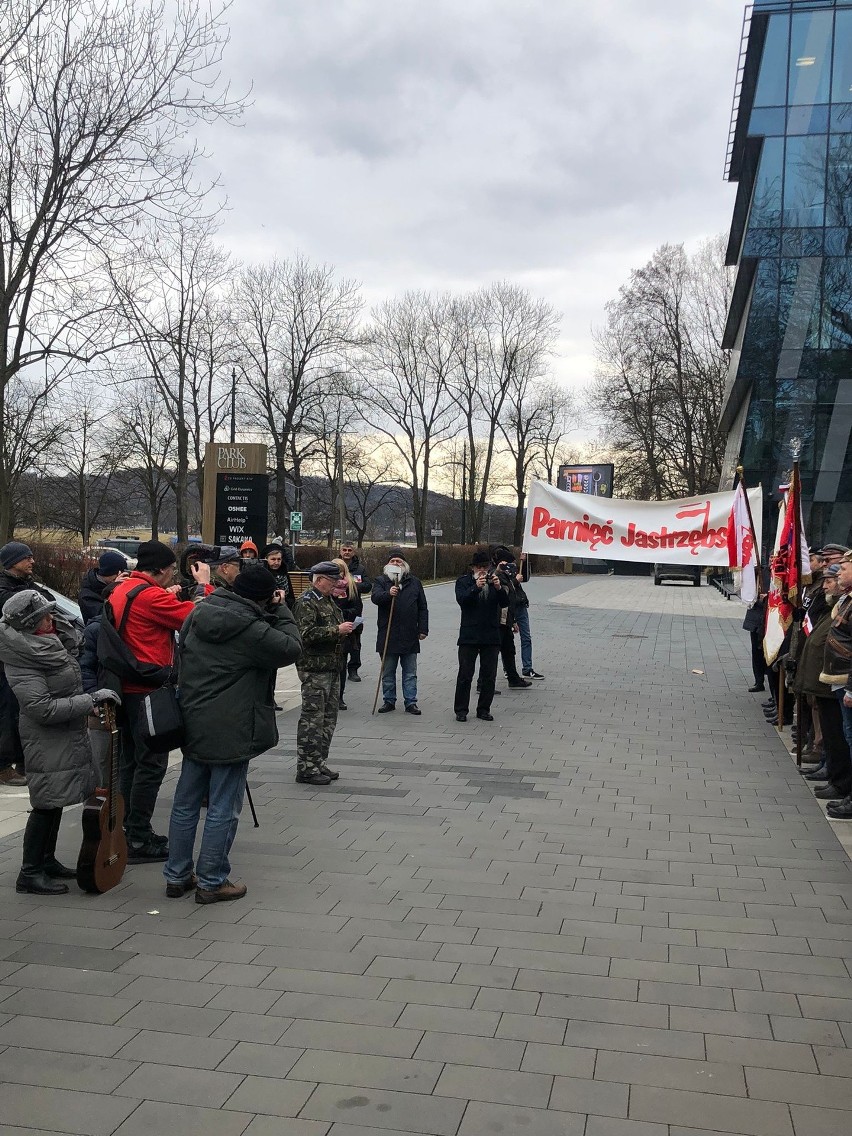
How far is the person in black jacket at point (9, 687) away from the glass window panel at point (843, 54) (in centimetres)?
3447

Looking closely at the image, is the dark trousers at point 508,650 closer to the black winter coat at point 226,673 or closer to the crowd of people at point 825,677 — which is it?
the crowd of people at point 825,677

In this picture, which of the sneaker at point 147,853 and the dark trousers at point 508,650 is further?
the dark trousers at point 508,650

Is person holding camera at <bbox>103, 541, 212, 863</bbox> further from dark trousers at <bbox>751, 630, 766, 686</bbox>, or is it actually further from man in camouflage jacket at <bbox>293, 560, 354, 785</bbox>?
dark trousers at <bbox>751, 630, 766, 686</bbox>

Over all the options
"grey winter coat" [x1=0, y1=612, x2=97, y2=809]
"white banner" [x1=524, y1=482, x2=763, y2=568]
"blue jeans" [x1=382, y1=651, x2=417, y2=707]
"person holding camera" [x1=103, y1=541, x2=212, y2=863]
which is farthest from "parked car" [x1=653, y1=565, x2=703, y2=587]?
"grey winter coat" [x1=0, y1=612, x2=97, y2=809]

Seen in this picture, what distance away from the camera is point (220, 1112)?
3311mm

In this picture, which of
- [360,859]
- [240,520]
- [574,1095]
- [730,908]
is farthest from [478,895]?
[240,520]

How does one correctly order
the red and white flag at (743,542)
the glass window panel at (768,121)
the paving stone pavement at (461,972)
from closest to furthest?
the paving stone pavement at (461,972) < the red and white flag at (743,542) < the glass window panel at (768,121)

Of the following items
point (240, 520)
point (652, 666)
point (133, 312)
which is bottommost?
point (652, 666)

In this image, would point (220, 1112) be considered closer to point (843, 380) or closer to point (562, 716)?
point (562, 716)

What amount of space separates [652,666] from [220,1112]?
44.7 feet

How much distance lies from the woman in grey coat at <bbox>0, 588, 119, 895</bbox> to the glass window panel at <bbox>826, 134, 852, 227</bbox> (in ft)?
113

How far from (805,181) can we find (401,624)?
29529mm

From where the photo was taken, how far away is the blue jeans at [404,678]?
11.5m

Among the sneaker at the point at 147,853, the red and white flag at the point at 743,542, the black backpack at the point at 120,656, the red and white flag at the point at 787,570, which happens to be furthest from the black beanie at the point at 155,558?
the red and white flag at the point at 743,542
